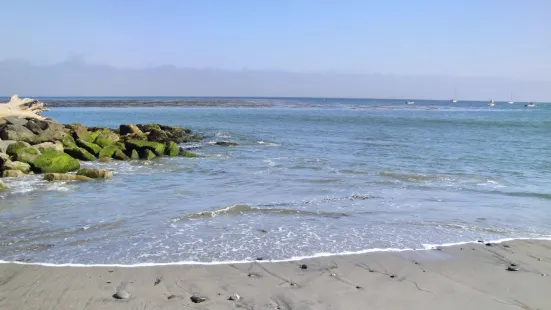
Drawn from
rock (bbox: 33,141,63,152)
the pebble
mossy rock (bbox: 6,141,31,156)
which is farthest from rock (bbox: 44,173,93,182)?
the pebble

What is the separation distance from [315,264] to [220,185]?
24.0 feet

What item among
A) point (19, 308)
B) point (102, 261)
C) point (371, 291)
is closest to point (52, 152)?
point (102, 261)

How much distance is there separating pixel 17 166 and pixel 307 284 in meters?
13.5

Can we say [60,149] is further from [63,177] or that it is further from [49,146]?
[63,177]

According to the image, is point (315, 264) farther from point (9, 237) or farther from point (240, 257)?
point (9, 237)

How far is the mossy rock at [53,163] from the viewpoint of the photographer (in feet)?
53.3

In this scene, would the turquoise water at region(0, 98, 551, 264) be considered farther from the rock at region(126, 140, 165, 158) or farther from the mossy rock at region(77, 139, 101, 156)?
→ the mossy rock at region(77, 139, 101, 156)

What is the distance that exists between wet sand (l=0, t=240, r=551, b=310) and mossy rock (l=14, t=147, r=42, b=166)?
10772 millimetres

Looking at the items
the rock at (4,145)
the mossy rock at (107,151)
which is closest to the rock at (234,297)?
the rock at (4,145)

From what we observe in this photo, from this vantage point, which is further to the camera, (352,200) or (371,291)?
(352,200)

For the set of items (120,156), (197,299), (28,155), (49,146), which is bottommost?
(120,156)

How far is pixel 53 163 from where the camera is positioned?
16328 millimetres

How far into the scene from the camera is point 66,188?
523 inches

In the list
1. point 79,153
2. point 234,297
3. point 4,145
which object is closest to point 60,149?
point 79,153
